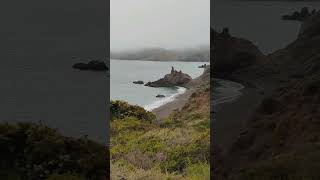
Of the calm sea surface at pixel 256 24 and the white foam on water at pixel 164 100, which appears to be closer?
the calm sea surface at pixel 256 24

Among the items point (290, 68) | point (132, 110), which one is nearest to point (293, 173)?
point (290, 68)

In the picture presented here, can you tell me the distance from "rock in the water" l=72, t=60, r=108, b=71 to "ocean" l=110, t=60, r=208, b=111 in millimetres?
1045

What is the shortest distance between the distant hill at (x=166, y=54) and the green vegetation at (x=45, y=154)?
1.65 metres

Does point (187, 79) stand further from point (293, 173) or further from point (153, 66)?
point (293, 173)

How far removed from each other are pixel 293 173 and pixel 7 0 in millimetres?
4001

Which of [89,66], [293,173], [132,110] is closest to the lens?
[293,173]

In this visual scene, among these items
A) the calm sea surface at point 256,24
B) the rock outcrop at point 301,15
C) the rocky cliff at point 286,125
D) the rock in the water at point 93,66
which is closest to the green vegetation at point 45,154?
the rock in the water at point 93,66

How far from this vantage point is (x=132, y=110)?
8227 mm

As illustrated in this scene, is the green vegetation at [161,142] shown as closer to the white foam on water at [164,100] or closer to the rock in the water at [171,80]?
the white foam on water at [164,100]

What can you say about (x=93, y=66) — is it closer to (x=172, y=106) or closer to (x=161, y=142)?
(x=161, y=142)

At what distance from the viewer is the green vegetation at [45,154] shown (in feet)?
22.0

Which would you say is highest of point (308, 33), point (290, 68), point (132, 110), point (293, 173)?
point (308, 33)

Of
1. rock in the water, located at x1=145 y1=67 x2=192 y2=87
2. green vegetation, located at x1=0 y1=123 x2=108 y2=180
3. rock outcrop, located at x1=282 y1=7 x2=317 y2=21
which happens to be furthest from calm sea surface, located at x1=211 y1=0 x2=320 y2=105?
green vegetation, located at x1=0 y1=123 x2=108 y2=180

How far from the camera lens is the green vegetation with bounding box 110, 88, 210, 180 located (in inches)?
299
